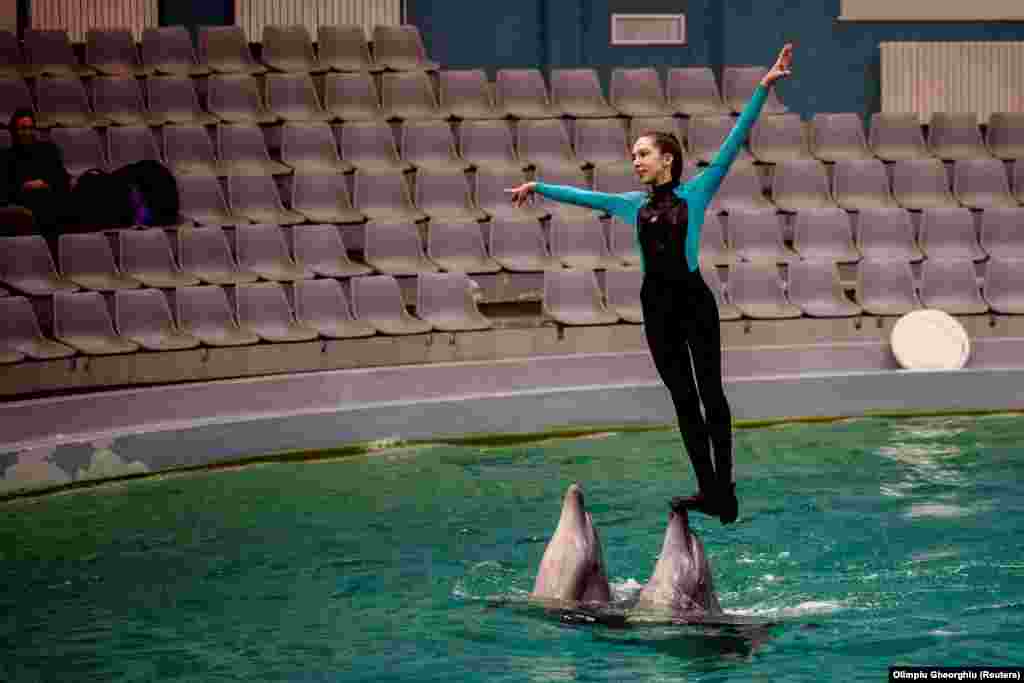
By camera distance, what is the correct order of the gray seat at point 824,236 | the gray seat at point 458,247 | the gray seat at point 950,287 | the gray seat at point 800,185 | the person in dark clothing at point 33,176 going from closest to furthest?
the person in dark clothing at point 33,176
the gray seat at point 458,247
the gray seat at point 950,287
the gray seat at point 824,236
the gray seat at point 800,185

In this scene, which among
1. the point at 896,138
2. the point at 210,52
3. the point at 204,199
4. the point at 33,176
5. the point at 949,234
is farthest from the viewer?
the point at 896,138

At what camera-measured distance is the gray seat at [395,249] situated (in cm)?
904

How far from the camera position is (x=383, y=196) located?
370 inches

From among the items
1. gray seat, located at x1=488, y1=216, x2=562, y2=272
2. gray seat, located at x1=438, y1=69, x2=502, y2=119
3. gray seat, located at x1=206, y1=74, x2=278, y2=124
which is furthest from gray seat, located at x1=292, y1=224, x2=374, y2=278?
gray seat, located at x1=438, y1=69, x2=502, y2=119

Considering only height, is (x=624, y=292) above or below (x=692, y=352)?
below

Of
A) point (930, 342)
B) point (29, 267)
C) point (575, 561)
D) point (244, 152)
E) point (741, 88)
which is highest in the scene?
point (741, 88)

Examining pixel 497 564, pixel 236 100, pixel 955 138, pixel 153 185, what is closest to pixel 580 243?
pixel 236 100

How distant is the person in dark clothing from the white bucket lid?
4.45 meters

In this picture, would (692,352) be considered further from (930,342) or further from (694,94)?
(694,94)

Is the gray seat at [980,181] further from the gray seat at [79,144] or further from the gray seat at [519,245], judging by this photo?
the gray seat at [79,144]

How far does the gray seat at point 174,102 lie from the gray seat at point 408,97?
1.05 metres

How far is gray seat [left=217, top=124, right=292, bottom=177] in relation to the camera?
30.8 ft

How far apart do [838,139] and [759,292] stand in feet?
5.59

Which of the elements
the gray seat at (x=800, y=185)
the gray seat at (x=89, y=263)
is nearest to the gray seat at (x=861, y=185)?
the gray seat at (x=800, y=185)
